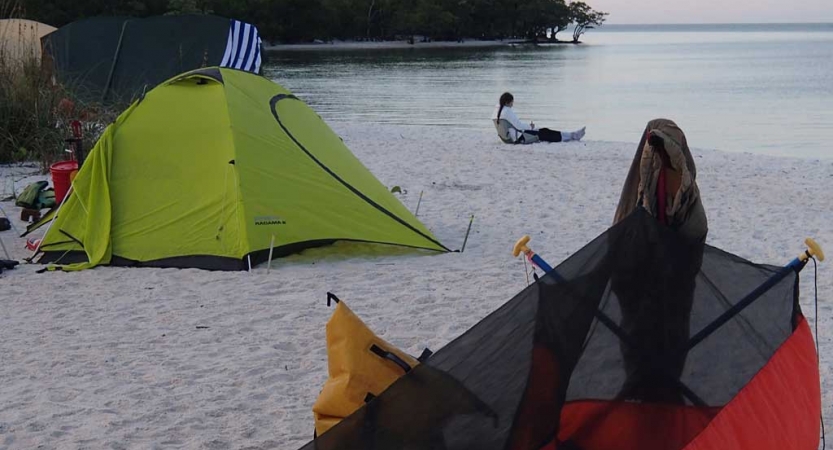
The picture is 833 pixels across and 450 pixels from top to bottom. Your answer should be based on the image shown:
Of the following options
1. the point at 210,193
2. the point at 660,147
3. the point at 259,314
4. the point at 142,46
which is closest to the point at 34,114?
the point at 210,193

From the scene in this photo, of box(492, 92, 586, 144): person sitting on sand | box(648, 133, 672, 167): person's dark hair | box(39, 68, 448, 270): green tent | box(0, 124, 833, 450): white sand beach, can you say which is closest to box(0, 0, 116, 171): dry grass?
box(0, 124, 833, 450): white sand beach

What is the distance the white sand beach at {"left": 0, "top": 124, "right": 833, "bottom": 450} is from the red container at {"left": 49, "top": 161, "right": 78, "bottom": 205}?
498 millimetres

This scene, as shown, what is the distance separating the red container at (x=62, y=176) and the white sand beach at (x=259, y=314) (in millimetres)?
498

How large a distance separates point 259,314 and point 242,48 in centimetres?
1346

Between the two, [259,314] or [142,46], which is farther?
[142,46]

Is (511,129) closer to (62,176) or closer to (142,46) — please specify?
(142,46)

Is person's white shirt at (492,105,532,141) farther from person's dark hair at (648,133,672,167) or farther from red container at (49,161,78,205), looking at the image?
person's dark hair at (648,133,672,167)

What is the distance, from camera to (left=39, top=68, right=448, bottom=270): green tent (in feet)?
21.0

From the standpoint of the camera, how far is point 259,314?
5.44m

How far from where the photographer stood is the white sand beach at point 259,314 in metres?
3.95

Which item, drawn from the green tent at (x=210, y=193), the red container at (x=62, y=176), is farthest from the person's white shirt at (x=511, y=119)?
the red container at (x=62, y=176)

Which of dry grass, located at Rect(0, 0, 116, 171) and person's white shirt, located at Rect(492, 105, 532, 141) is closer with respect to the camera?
dry grass, located at Rect(0, 0, 116, 171)

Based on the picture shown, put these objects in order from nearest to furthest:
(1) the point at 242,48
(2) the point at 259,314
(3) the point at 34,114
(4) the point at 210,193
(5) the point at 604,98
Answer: (2) the point at 259,314 < (4) the point at 210,193 < (3) the point at 34,114 < (1) the point at 242,48 < (5) the point at 604,98

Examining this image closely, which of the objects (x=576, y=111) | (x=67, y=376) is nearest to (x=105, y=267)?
(x=67, y=376)
